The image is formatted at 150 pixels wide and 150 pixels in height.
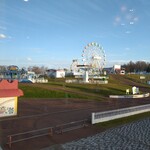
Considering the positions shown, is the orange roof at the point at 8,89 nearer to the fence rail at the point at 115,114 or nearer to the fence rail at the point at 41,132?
the fence rail at the point at 41,132

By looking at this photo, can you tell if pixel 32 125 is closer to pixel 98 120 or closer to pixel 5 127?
pixel 5 127

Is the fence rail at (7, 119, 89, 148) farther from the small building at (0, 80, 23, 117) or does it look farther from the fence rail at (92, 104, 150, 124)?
the small building at (0, 80, 23, 117)

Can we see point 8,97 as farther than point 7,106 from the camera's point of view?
Yes

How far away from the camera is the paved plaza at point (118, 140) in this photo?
14.5 metres

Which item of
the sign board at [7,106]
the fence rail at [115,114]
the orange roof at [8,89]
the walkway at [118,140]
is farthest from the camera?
the orange roof at [8,89]

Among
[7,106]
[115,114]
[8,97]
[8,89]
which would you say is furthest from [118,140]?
[8,89]

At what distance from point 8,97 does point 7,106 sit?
0.90 metres

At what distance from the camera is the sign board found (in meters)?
22.1

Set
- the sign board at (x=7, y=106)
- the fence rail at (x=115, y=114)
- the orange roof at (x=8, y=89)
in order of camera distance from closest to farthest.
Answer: the fence rail at (x=115, y=114), the sign board at (x=7, y=106), the orange roof at (x=8, y=89)

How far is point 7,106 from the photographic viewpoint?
22.5m

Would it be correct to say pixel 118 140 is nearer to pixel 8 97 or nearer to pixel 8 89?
pixel 8 97

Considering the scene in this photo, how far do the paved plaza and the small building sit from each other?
9741mm

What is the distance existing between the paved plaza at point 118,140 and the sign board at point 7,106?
31.9ft

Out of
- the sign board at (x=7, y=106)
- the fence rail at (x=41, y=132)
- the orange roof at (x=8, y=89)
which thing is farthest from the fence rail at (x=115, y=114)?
the orange roof at (x=8, y=89)
